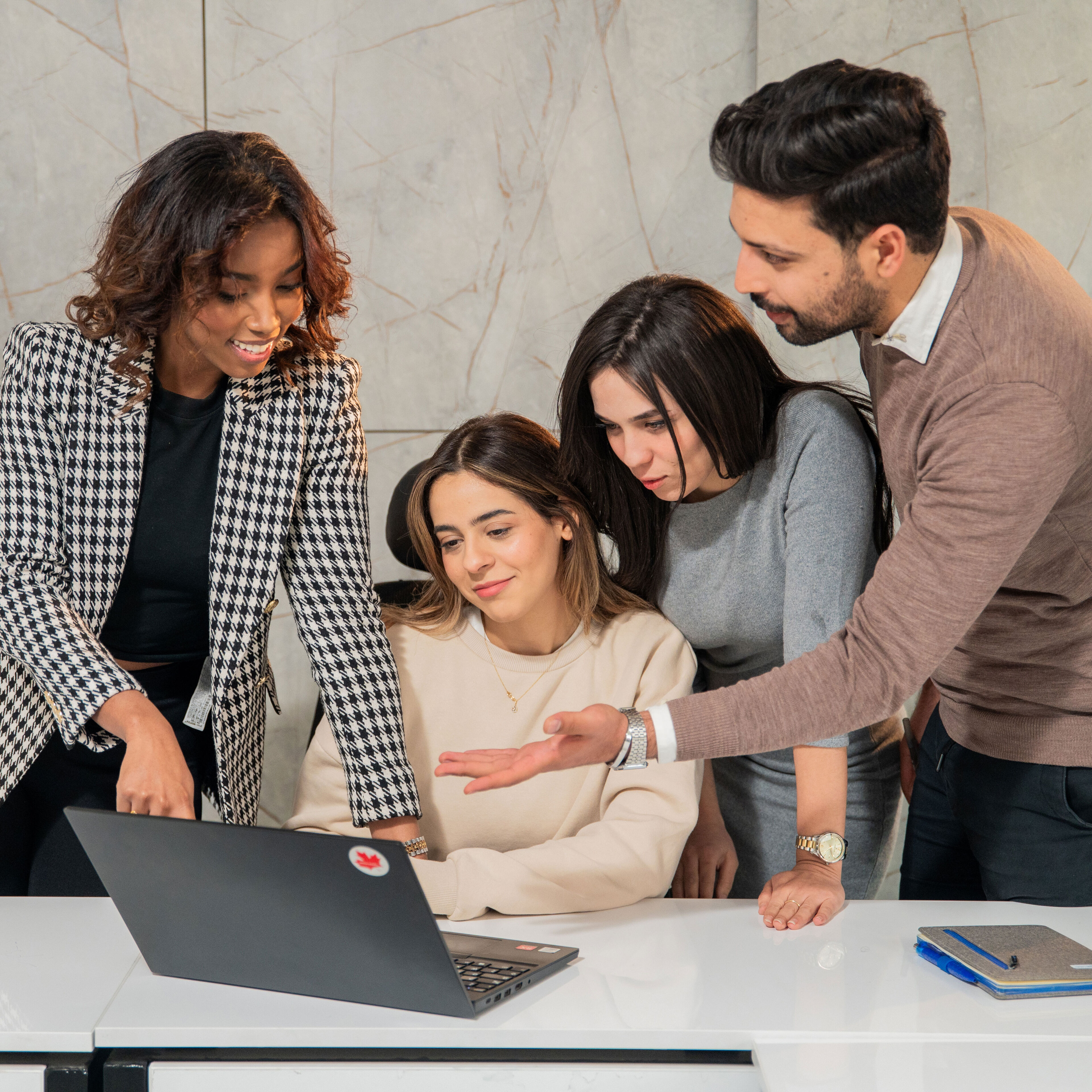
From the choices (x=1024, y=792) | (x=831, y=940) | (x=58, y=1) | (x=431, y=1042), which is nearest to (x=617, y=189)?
(x=58, y=1)

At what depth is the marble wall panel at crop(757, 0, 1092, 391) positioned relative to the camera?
2580 mm

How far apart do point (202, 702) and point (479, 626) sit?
1.47 ft

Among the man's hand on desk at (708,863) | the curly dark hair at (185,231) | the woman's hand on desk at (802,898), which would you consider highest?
the curly dark hair at (185,231)

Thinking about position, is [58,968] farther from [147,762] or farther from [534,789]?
[534,789]

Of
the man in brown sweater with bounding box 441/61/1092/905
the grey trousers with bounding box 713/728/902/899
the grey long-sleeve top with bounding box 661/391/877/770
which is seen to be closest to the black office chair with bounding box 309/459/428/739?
the grey long-sleeve top with bounding box 661/391/877/770

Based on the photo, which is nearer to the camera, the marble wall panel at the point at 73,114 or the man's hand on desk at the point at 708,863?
the man's hand on desk at the point at 708,863

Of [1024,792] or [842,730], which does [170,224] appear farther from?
[1024,792]

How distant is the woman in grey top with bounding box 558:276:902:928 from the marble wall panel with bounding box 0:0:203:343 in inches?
62.2

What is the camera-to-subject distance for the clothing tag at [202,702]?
1508 millimetres

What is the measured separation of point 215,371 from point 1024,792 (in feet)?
3.97

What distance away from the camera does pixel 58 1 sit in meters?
2.57

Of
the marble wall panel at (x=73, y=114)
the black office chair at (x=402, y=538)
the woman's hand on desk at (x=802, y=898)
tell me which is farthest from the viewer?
the marble wall panel at (x=73, y=114)

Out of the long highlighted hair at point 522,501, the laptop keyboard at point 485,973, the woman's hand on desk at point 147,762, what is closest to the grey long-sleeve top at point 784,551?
the long highlighted hair at point 522,501

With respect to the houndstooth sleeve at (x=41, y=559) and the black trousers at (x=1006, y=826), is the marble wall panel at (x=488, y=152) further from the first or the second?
the black trousers at (x=1006, y=826)
